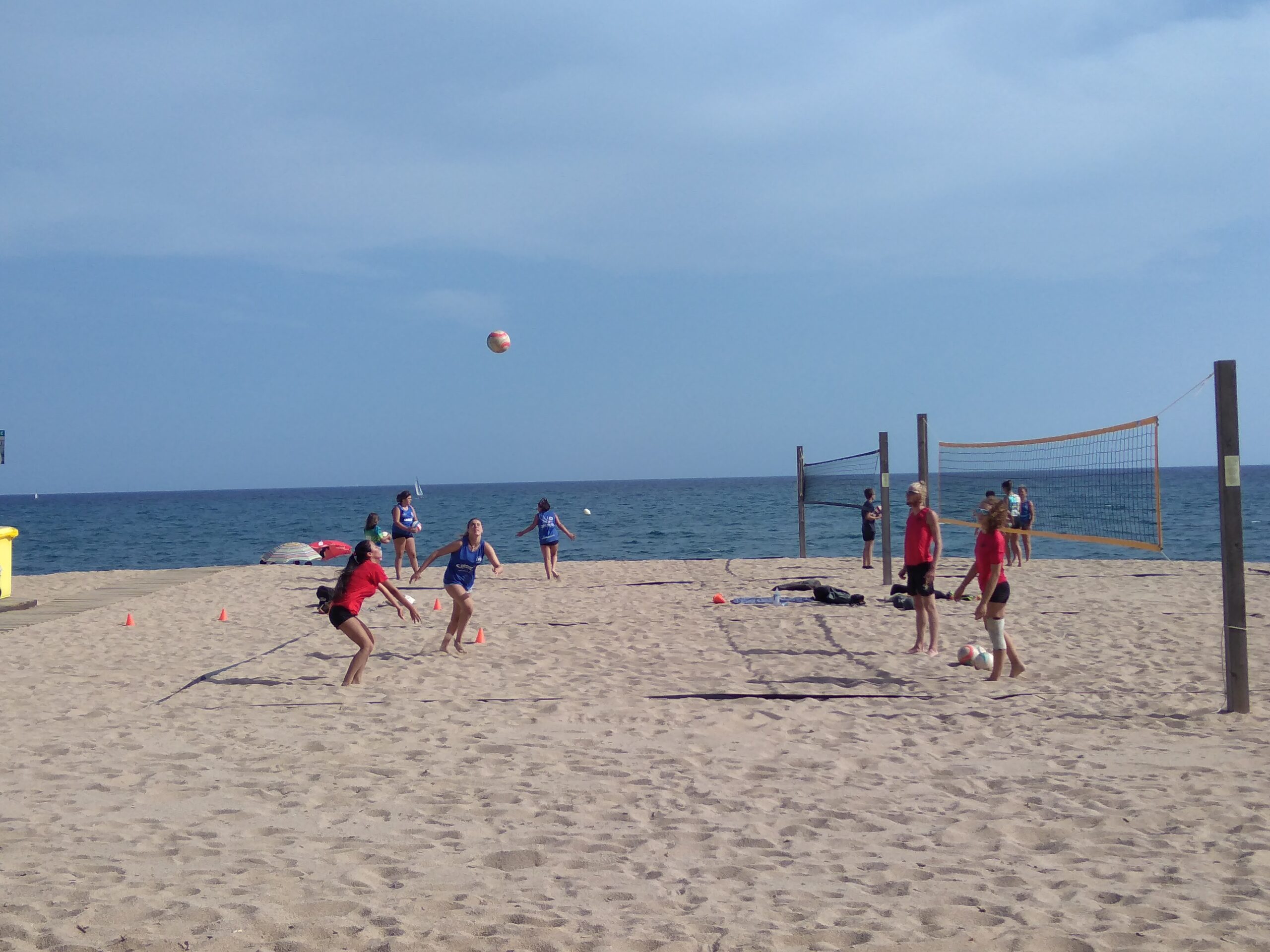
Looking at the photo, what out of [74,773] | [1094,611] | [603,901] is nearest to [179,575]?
[74,773]

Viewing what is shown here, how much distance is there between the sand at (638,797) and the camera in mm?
3197

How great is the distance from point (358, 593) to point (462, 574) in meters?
1.46

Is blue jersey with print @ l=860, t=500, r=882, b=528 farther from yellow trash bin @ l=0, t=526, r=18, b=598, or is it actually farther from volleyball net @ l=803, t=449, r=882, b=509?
yellow trash bin @ l=0, t=526, r=18, b=598

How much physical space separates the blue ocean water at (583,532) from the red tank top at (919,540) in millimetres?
9789

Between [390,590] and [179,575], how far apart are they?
12203 mm

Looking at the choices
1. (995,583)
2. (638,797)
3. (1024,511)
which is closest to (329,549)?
(1024,511)

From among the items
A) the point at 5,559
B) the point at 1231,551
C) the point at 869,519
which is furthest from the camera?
the point at 869,519

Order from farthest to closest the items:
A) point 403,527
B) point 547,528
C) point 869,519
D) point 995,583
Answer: point 547,528, point 869,519, point 403,527, point 995,583

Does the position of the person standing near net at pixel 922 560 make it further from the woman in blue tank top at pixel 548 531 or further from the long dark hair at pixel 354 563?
the woman in blue tank top at pixel 548 531

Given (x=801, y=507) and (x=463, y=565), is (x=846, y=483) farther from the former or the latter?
(x=463, y=565)

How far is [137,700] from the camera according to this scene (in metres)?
6.87

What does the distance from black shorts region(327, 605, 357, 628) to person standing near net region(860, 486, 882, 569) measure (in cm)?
888

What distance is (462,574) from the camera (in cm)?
838

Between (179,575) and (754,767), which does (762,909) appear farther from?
(179,575)
